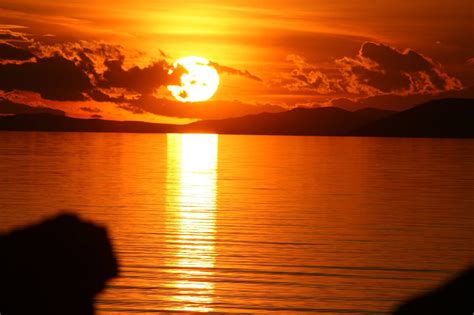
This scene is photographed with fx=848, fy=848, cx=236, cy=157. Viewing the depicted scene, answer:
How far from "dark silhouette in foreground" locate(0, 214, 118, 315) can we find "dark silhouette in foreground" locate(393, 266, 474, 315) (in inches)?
264

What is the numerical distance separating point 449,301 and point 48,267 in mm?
7911

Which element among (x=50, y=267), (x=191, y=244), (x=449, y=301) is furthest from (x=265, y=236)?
(x=449, y=301)

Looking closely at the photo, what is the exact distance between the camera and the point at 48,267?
52.4 feet

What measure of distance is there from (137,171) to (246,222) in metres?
36.0

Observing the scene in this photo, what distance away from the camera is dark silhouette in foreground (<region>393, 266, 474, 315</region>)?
1111cm

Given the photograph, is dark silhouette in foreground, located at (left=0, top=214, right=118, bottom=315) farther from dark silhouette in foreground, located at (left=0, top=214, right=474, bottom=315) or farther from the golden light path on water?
the golden light path on water

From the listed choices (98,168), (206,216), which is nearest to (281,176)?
(98,168)

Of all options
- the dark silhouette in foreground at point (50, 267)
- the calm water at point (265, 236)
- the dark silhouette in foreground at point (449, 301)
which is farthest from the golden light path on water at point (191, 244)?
the dark silhouette in foreground at point (449, 301)

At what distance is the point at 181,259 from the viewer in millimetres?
24469

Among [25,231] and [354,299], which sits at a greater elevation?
[25,231]

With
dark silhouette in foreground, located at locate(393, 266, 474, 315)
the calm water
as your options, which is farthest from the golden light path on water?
dark silhouette in foreground, located at locate(393, 266, 474, 315)

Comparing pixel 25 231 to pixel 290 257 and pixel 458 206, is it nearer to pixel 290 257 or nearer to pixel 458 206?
pixel 290 257

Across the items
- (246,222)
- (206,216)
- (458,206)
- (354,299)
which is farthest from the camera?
(458,206)

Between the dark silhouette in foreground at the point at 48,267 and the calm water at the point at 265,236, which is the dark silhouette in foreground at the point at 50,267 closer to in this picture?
the dark silhouette in foreground at the point at 48,267
